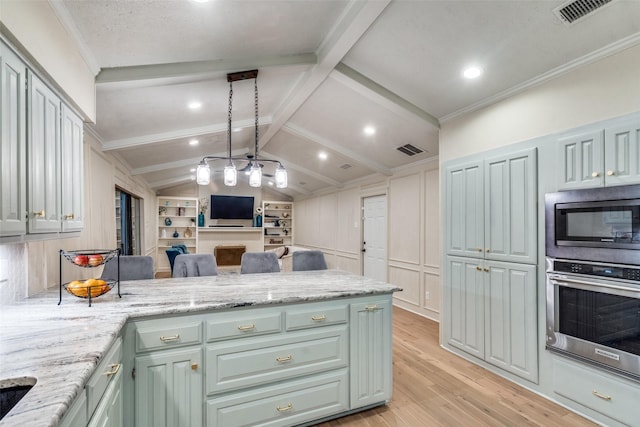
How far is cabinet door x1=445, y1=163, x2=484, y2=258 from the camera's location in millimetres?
3004

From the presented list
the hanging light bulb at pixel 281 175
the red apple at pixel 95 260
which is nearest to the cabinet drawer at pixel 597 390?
the hanging light bulb at pixel 281 175

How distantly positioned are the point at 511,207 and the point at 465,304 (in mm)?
1095

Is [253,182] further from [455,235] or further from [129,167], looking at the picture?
[129,167]

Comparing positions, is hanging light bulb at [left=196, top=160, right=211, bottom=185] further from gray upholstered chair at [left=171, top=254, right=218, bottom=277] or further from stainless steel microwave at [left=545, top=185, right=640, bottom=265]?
stainless steel microwave at [left=545, top=185, right=640, bottom=265]

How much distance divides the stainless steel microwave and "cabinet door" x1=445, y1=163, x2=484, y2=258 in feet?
2.07

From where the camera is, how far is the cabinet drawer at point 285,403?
187 cm

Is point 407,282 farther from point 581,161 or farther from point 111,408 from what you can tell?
point 111,408

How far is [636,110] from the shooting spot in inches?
78.0

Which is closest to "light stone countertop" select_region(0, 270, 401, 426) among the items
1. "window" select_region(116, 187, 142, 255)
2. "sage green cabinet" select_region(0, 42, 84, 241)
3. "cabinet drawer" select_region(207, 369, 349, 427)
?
"sage green cabinet" select_region(0, 42, 84, 241)

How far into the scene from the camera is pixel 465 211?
3.15m

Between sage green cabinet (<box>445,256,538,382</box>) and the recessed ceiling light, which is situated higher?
the recessed ceiling light

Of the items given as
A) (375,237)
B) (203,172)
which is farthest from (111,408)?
(375,237)

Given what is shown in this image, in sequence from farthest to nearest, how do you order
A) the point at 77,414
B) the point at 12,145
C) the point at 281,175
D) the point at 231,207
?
the point at 231,207 → the point at 281,175 → the point at 12,145 → the point at 77,414

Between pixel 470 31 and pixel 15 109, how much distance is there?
2.71 metres
